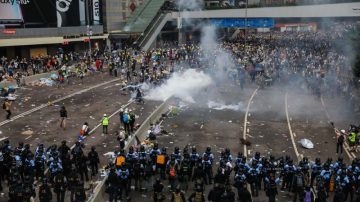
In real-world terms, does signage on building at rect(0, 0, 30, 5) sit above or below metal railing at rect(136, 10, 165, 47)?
above

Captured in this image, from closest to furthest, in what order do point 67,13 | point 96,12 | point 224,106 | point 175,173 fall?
point 175,173 < point 224,106 < point 67,13 < point 96,12

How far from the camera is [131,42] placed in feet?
223

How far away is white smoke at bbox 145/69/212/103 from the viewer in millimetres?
33125

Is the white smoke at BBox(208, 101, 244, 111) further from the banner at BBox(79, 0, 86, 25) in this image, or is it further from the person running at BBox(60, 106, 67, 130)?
the banner at BBox(79, 0, 86, 25)

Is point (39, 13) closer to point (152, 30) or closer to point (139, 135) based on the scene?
point (152, 30)

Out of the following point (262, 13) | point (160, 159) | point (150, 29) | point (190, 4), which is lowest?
point (160, 159)

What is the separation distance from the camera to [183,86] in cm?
3538

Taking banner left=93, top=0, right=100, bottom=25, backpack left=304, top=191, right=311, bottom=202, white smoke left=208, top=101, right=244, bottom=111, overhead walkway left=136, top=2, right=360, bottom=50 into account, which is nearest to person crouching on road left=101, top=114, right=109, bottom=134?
white smoke left=208, top=101, right=244, bottom=111

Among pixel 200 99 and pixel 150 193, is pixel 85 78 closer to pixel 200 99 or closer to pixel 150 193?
pixel 200 99

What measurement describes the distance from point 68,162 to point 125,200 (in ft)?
8.57

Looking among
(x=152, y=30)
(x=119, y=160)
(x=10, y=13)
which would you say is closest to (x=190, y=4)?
(x=152, y=30)

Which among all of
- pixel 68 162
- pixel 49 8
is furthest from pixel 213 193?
pixel 49 8

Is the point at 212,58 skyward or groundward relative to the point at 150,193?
skyward

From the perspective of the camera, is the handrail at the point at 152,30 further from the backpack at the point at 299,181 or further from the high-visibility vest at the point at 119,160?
the backpack at the point at 299,181
